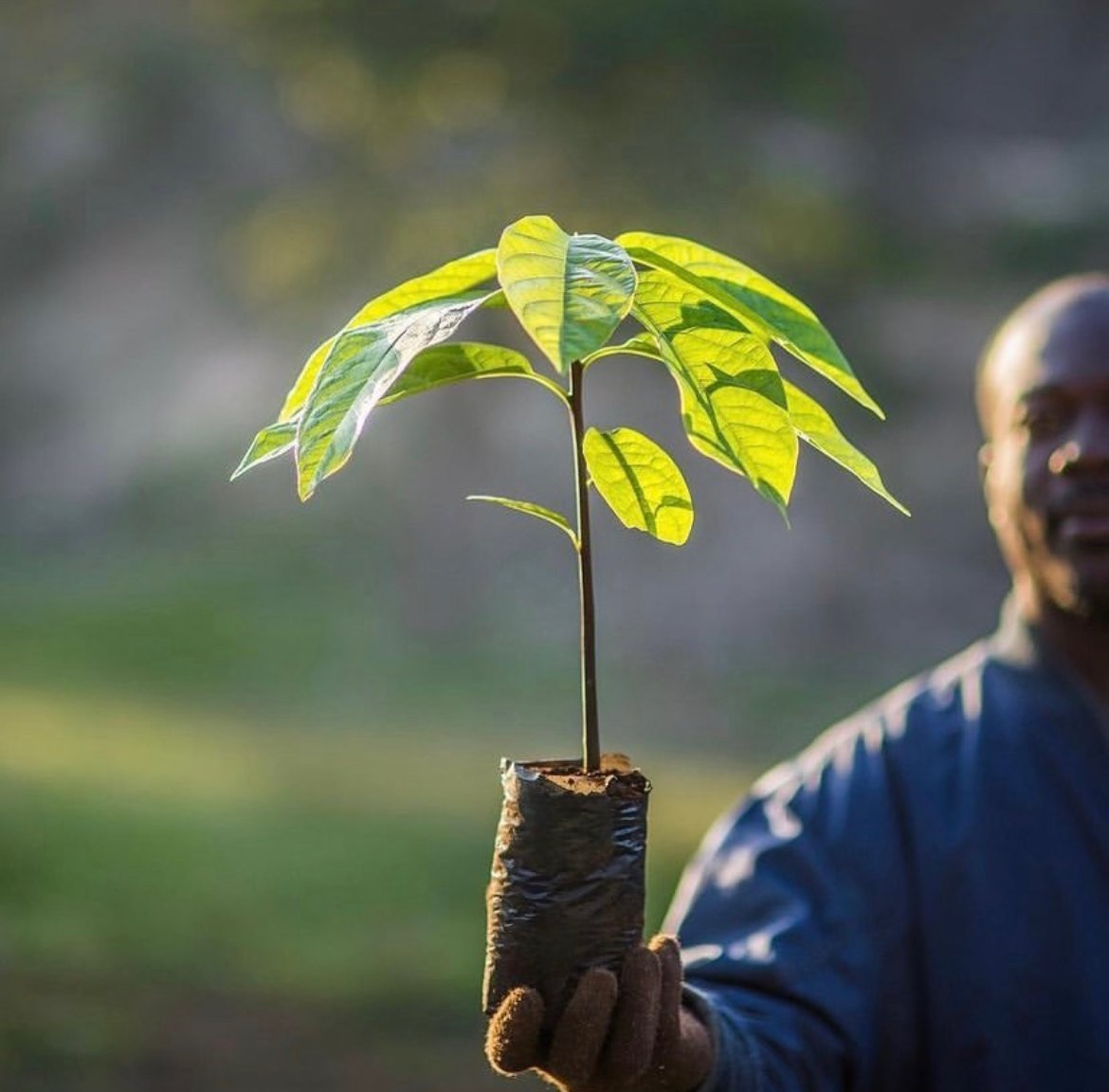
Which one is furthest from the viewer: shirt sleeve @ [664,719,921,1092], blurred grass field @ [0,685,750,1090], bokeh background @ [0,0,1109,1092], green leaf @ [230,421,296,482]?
bokeh background @ [0,0,1109,1092]

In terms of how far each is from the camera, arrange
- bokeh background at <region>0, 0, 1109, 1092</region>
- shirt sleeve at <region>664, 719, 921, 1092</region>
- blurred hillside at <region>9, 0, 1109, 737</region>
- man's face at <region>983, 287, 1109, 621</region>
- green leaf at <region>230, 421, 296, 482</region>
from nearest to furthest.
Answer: green leaf at <region>230, 421, 296, 482</region> < shirt sleeve at <region>664, 719, 921, 1092</region> < man's face at <region>983, 287, 1109, 621</region> < bokeh background at <region>0, 0, 1109, 1092</region> < blurred hillside at <region>9, 0, 1109, 737</region>

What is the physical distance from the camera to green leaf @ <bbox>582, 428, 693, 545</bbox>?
1.23 metres

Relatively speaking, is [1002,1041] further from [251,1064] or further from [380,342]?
[251,1064]

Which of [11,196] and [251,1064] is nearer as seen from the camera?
[251,1064]

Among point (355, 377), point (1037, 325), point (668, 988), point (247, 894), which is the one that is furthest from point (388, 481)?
point (355, 377)

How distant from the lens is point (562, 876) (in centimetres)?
126

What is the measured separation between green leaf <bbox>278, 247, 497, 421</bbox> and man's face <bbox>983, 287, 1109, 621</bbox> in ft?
3.54

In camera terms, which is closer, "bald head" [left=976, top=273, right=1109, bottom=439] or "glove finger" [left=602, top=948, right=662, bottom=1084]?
"glove finger" [left=602, top=948, right=662, bottom=1084]

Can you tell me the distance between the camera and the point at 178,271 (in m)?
11.5

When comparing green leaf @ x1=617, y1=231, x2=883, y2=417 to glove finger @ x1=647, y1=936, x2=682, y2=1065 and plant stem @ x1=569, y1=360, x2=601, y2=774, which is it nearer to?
plant stem @ x1=569, y1=360, x2=601, y2=774

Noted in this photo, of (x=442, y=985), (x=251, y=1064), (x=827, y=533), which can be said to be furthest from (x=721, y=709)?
(x=251, y=1064)

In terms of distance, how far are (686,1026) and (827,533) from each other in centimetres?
929

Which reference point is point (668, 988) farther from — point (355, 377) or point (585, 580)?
point (355, 377)

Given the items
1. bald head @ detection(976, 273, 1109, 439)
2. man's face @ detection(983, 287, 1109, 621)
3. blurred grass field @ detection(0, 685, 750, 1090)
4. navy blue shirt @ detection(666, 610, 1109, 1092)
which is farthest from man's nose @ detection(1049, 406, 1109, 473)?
blurred grass field @ detection(0, 685, 750, 1090)
